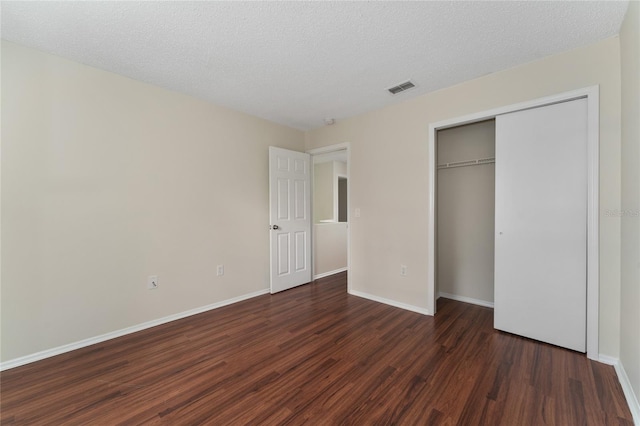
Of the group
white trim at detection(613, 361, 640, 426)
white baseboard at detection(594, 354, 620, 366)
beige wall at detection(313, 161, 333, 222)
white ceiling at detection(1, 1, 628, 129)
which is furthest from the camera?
beige wall at detection(313, 161, 333, 222)

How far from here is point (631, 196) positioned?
1.67m

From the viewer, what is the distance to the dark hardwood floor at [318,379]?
151cm

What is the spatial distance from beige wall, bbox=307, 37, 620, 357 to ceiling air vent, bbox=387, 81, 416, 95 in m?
0.30

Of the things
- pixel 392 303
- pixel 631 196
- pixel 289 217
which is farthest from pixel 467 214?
pixel 289 217

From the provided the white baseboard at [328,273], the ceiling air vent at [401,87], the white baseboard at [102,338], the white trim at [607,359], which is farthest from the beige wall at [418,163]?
the white baseboard at [102,338]

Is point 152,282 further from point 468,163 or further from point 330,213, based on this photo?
point 468,163

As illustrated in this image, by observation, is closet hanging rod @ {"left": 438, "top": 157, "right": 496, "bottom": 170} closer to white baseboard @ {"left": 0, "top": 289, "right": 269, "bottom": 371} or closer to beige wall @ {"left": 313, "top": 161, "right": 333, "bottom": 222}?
beige wall @ {"left": 313, "top": 161, "right": 333, "bottom": 222}

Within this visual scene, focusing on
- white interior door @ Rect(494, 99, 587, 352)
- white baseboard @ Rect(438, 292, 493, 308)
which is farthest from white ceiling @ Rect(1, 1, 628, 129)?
white baseboard @ Rect(438, 292, 493, 308)

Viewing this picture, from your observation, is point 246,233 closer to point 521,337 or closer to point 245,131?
point 245,131

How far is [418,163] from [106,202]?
10.6 ft

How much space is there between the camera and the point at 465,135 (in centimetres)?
329

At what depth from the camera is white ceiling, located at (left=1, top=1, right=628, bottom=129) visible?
168cm

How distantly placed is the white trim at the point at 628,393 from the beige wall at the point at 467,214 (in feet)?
4.24

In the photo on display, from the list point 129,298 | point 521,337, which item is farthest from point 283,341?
point 521,337
